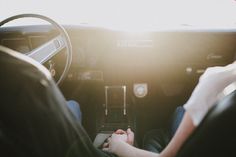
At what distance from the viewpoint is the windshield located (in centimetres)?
267

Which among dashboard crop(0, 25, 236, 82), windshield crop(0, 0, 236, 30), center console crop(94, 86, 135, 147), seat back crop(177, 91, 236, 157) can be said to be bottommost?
center console crop(94, 86, 135, 147)

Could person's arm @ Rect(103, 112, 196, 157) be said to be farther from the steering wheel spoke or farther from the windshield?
the windshield

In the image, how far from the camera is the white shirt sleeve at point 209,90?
1129mm

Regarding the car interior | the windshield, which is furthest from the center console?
the windshield

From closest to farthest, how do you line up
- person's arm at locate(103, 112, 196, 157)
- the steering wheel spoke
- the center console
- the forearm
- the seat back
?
the seat back, person's arm at locate(103, 112, 196, 157), the forearm, the steering wheel spoke, the center console

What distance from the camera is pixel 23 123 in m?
1.02

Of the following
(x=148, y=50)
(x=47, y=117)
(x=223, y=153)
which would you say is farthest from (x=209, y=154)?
(x=148, y=50)

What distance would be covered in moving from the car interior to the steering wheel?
1 centimetres

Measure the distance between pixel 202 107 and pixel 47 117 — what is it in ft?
1.38

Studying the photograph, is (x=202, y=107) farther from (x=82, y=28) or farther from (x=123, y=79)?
(x=123, y=79)

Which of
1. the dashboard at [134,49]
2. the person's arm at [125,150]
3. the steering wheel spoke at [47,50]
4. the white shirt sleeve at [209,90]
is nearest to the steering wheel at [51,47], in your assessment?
the steering wheel spoke at [47,50]

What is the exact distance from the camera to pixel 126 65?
283cm

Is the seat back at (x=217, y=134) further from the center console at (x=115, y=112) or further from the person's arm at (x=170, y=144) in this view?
the center console at (x=115, y=112)

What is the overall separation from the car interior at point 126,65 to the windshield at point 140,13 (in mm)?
82
